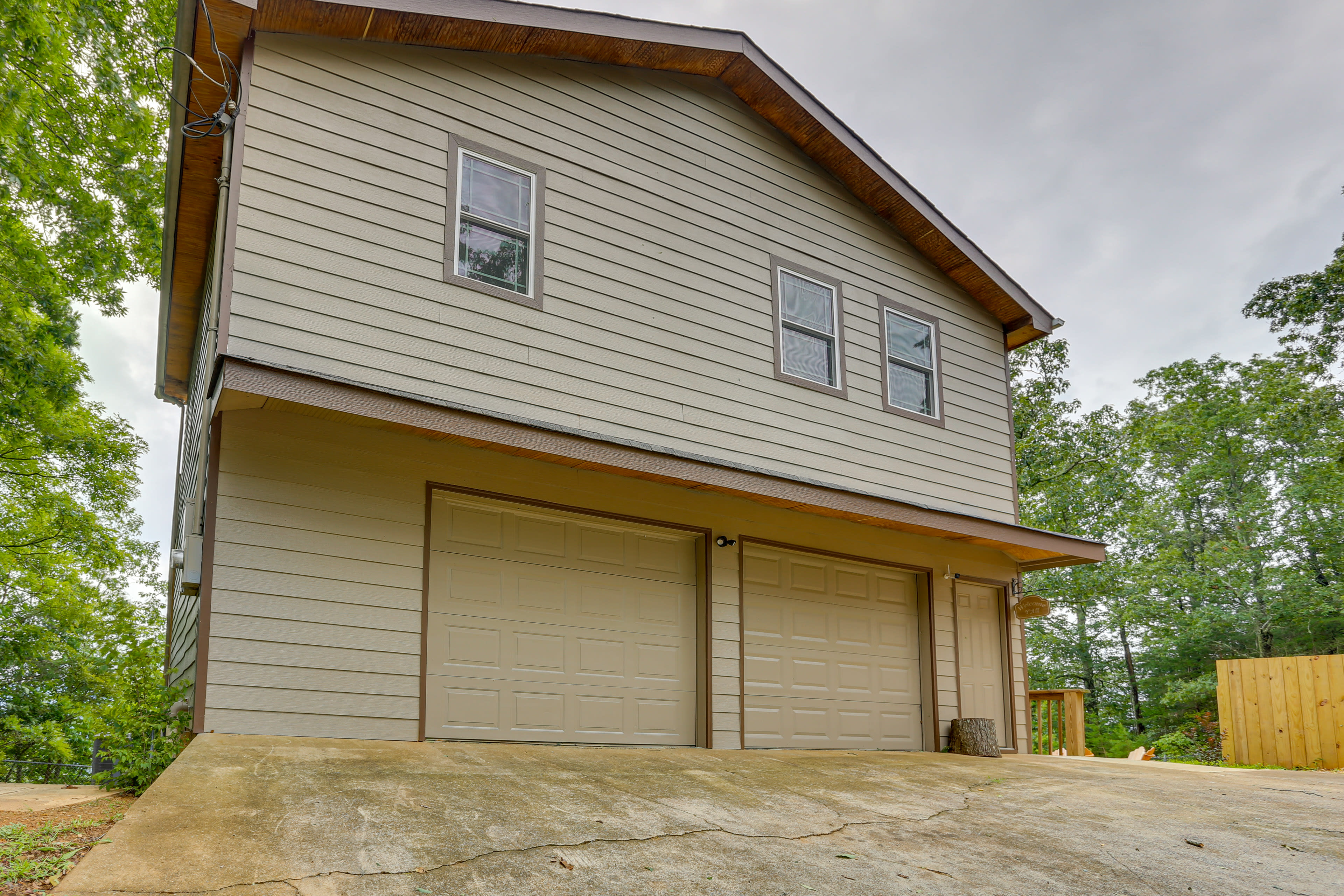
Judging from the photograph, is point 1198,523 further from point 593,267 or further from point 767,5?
point 593,267

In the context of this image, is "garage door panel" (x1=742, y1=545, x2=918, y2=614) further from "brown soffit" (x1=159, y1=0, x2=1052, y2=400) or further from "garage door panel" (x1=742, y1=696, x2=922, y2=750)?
"brown soffit" (x1=159, y1=0, x2=1052, y2=400)

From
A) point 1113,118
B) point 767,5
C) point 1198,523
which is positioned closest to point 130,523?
point 767,5

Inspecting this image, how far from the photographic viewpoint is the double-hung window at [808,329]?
29.9ft

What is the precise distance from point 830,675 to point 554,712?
3081mm

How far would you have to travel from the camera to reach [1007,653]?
1062cm

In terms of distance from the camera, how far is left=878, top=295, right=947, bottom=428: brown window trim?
984cm

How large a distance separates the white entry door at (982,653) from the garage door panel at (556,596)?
3.67 meters

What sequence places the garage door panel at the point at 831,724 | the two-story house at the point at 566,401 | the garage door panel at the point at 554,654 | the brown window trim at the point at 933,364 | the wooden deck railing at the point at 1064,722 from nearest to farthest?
the two-story house at the point at 566,401
the garage door panel at the point at 554,654
the garage door panel at the point at 831,724
the brown window trim at the point at 933,364
the wooden deck railing at the point at 1064,722

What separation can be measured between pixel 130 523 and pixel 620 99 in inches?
616

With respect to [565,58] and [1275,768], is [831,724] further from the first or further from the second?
[565,58]

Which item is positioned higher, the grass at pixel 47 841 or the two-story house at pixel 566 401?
the two-story house at pixel 566 401

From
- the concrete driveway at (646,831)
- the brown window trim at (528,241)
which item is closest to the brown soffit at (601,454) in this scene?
Result: the brown window trim at (528,241)

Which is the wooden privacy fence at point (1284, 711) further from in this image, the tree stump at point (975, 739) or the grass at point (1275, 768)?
the tree stump at point (975, 739)

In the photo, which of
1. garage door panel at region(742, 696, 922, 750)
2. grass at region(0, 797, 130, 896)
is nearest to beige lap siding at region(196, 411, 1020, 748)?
grass at region(0, 797, 130, 896)
